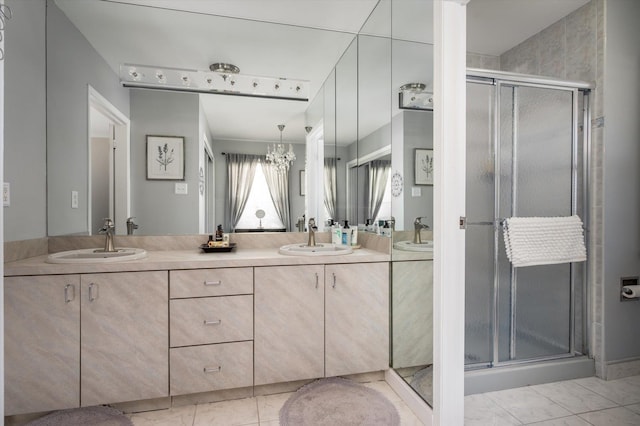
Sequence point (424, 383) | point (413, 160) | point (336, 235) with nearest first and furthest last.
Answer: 1. point (424, 383)
2. point (413, 160)
3. point (336, 235)

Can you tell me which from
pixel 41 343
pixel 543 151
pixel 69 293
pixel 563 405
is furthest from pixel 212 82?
pixel 563 405

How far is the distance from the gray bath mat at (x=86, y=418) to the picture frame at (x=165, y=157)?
141 cm

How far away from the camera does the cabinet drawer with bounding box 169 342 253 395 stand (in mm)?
1853

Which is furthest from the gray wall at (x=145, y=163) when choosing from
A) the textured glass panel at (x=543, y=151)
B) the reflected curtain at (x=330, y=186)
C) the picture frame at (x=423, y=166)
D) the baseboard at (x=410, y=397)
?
the textured glass panel at (x=543, y=151)

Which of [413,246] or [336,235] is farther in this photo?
[336,235]

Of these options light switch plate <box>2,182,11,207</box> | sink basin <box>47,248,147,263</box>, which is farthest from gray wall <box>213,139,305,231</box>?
light switch plate <box>2,182,11,207</box>

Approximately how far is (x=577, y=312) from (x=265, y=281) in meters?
2.20

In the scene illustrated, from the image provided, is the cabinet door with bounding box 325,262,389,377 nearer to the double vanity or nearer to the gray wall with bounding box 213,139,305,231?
the double vanity

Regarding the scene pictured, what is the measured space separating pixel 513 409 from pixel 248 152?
2346mm

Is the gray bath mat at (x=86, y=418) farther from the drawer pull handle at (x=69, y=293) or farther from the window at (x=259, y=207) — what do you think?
the window at (x=259, y=207)

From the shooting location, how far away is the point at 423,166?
1.85m

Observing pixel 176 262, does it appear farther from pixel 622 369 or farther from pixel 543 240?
pixel 622 369

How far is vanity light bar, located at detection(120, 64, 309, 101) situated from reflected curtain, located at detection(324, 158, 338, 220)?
0.53 m

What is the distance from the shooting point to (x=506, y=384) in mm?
2182
